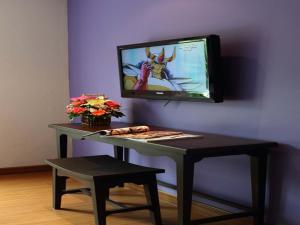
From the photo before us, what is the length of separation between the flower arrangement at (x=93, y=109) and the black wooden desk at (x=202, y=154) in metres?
0.51

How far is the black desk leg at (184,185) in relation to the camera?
256cm

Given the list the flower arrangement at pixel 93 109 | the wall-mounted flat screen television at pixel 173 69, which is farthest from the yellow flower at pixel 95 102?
the wall-mounted flat screen television at pixel 173 69

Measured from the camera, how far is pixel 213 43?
3.07 meters

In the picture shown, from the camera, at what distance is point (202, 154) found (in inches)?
101

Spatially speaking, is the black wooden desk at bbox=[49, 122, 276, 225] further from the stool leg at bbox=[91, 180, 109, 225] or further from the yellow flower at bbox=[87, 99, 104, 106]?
the yellow flower at bbox=[87, 99, 104, 106]

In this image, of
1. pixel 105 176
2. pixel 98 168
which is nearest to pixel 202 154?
Result: pixel 105 176

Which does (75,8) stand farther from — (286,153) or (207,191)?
(286,153)

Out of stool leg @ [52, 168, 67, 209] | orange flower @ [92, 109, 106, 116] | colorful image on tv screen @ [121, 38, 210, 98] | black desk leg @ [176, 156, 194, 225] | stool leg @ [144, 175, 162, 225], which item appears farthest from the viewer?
Result: orange flower @ [92, 109, 106, 116]

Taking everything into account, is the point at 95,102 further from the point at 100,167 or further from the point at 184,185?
the point at 184,185

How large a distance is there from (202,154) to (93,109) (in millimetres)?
1368

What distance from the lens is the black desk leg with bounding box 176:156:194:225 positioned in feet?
8.39

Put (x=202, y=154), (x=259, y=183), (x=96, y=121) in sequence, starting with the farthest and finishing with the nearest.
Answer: (x=96, y=121) → (x=259, y=183) → (x=202, y=154)

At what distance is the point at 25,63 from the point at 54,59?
1.06 ft

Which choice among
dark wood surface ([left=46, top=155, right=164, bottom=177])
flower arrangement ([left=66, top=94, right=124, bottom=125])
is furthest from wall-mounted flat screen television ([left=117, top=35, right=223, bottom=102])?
dark wood surface ([left=46, top=155, right=164, bottom=177])
